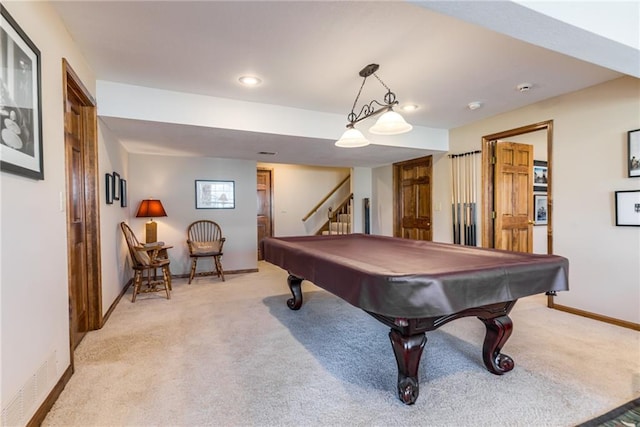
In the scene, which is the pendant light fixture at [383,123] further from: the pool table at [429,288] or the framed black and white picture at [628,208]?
the framed black and white picture at [628,208]

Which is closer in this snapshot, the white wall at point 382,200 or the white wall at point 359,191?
the white wall at point 382,200

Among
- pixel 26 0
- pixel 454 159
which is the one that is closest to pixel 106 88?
pixel 26 0

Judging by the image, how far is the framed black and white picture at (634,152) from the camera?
2727mm

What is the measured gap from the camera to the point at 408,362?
1.70m

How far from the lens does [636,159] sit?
2740 millimetres

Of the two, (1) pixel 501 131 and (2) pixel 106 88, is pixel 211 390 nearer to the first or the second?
(2) pixel 106 88

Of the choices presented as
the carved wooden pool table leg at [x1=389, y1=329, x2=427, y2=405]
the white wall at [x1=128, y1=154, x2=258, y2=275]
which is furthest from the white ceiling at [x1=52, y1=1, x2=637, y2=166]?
the carved wooden pool table leg at [x1=389, y1=329, x2=427, y2=405]

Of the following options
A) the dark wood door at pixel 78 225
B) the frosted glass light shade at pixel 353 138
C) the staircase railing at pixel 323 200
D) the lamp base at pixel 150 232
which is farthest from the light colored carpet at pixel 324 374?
the staircase railing at pixel 323 200

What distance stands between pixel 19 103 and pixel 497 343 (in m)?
2.86

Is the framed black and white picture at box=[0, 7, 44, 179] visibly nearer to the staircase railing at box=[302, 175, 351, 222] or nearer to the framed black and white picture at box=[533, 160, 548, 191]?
the staircase railing at box=[302, 175, 351, 222]

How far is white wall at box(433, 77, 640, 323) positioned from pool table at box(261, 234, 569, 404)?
1591 mm

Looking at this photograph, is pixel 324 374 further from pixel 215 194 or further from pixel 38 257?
pixel 215 194

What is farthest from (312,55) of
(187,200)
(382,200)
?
(382,200)

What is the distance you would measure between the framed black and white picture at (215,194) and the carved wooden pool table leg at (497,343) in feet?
14.1
